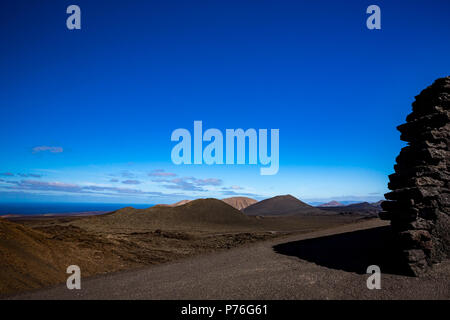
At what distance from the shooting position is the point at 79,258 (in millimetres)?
14508

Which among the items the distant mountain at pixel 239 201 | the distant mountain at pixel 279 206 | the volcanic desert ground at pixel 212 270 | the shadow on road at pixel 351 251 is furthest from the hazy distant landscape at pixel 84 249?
the distant mountain at pixel 239 201

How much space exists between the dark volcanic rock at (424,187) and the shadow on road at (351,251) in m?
0.83

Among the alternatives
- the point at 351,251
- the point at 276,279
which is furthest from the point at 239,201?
the point at 276,279

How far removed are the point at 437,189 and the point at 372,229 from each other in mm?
6451

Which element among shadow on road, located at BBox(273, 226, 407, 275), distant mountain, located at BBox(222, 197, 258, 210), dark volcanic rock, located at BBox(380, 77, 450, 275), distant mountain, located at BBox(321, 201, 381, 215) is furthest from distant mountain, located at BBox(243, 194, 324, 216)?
dark volcanic rock, located at BBox(380, 77, 450, 275)

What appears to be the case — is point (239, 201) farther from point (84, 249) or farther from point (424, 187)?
point (424, 187)

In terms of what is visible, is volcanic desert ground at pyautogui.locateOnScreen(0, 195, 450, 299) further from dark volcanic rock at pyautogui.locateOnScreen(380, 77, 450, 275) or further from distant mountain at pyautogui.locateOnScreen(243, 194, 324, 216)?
distant mountain at pyautogui.locateOnScreen(243, 194, 324, 216)

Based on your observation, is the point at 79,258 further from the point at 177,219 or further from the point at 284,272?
the point at 177,219

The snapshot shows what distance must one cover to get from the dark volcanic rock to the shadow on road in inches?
32.6

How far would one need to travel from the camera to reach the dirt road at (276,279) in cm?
727

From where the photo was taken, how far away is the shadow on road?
8922 mm
